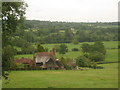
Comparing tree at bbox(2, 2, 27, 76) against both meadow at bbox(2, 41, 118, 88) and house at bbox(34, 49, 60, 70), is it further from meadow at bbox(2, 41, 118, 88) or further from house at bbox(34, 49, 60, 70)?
house at bbox(34, 49, 60, 70)

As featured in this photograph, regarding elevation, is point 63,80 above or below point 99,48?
above

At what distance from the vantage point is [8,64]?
1861cm

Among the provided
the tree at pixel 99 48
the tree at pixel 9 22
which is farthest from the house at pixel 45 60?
the tree at pixel 9 22

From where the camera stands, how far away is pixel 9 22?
1873 centimetres

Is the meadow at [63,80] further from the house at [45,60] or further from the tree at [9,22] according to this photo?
the house at [45,60]

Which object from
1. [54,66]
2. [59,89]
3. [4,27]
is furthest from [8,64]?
[54,66]

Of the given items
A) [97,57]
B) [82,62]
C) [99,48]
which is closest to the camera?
[82,62]

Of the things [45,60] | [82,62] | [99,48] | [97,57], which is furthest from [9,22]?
[99,48]

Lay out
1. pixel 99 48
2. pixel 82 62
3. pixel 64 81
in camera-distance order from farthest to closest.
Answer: pixel 99 48
pixel 82 62
pixel 64 81

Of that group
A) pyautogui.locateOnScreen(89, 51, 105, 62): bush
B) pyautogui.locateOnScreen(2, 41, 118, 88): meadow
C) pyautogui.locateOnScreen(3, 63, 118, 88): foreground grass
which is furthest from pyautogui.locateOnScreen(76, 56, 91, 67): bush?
pyautogui.locateOnScreen(3, 63, 118, 88): foreground grass

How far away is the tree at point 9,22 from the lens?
59.6 ft

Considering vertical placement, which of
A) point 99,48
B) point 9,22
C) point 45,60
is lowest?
point 45,60

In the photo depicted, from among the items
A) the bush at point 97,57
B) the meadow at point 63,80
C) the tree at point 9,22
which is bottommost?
the bush at point 97,57

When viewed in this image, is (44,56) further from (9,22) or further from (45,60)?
(9,22)
